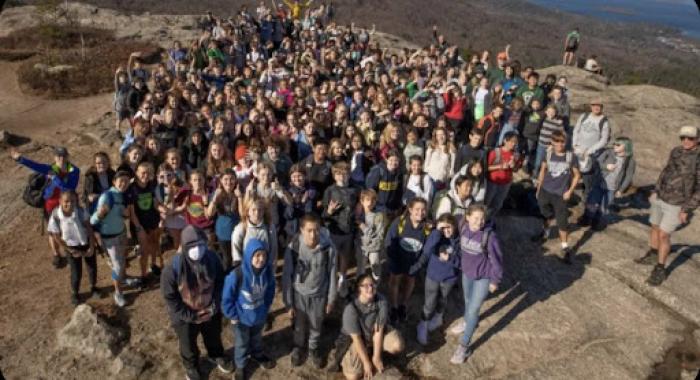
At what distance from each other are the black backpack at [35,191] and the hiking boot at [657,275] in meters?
10.4

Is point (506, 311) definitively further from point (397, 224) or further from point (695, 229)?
point (695, 229)

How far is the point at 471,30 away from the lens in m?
146

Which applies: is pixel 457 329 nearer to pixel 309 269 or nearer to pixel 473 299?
pixel 473 299

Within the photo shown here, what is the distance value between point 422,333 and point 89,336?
15.5 feet

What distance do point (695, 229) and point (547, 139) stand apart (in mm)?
3894

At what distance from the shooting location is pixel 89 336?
614 cm

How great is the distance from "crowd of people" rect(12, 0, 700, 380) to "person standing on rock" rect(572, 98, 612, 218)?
0.03 metres

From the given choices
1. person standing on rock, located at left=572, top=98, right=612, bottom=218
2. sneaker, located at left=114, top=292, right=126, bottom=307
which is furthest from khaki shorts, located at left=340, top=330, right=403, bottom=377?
person standing on rock, located at left=572, top=98, right=612, bottom=218

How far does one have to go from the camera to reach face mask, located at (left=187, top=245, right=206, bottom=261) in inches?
193

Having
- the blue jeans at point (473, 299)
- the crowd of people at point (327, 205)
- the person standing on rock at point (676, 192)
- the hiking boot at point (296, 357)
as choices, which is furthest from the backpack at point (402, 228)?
the person standing on rock at point (676, 192)

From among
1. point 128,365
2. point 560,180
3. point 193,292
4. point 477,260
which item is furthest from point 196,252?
point 560,180

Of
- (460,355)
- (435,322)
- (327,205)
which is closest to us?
(460,355)

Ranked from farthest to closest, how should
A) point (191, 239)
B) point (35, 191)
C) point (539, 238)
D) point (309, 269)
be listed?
point (539, 238), point (35, 191), point (309, 269), point (191, 239)

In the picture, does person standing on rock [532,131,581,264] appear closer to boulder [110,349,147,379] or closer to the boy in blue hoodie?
the boy in blue hoodie
